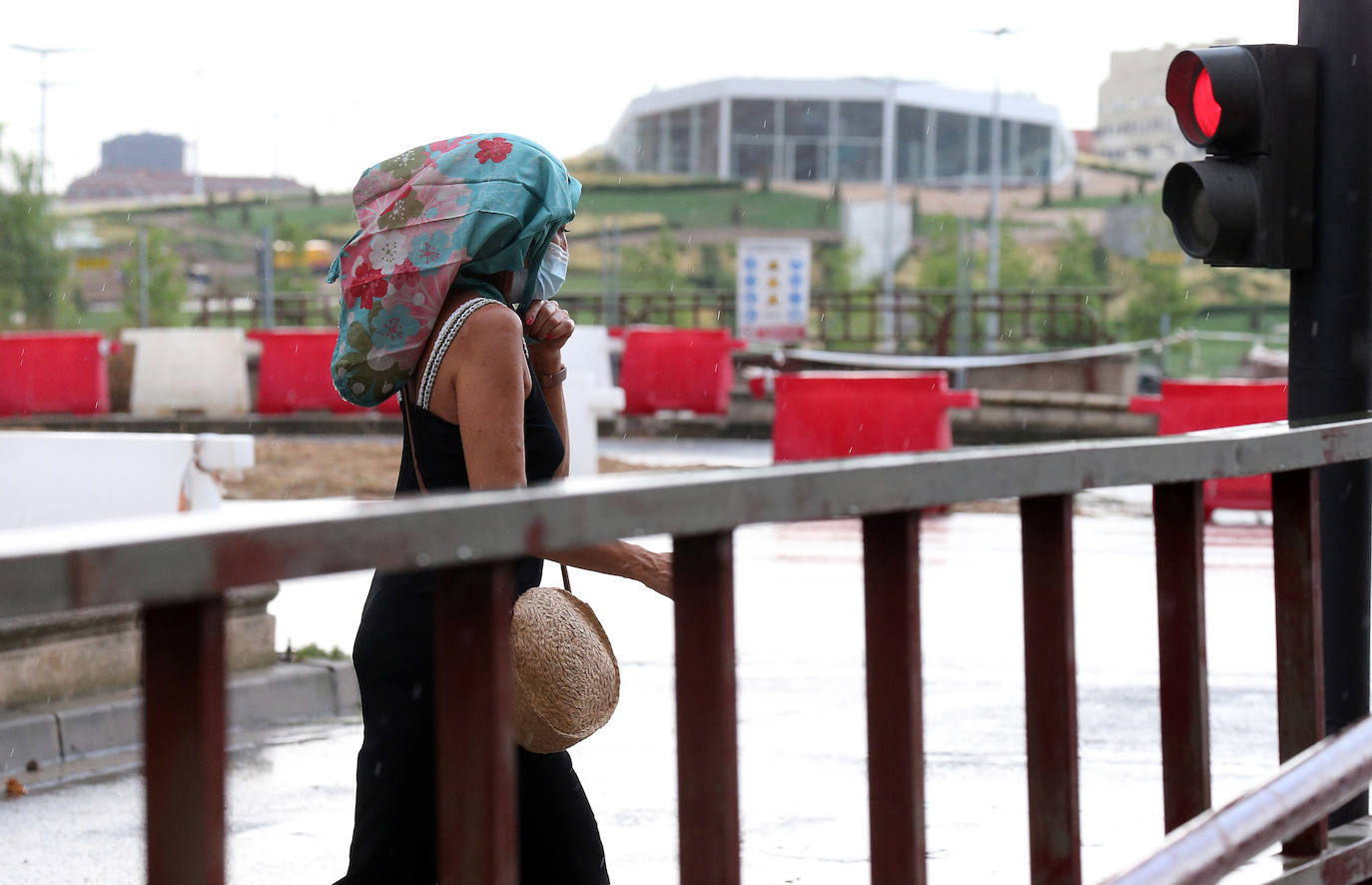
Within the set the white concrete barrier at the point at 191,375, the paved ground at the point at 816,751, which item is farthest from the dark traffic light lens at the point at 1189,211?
the white concrete barrier at the point at 191,375

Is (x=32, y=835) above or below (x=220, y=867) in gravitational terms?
below

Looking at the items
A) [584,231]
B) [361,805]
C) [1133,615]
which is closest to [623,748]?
[361,805]

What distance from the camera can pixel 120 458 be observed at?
757 cm

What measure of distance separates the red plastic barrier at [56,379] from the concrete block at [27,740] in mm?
17668

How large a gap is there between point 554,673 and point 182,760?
53.0 inches

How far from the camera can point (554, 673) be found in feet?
9.39

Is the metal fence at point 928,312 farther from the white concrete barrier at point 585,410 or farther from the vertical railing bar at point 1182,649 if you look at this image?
the vertical railing bar at point 1182,649

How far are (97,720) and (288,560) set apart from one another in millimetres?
5290

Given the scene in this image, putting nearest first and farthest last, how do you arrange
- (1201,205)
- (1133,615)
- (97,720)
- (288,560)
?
(288,560) → (1201,205) → (97,720) → (1133,615)

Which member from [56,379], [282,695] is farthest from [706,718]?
[56,379]

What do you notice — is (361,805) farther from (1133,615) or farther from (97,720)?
(1133,615)

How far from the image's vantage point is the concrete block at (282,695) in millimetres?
6789

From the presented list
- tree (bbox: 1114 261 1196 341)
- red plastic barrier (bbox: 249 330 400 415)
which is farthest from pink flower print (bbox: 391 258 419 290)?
tree (bbox: 1114 261 1196 341)

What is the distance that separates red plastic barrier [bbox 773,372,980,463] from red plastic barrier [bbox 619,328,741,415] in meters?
7.00
